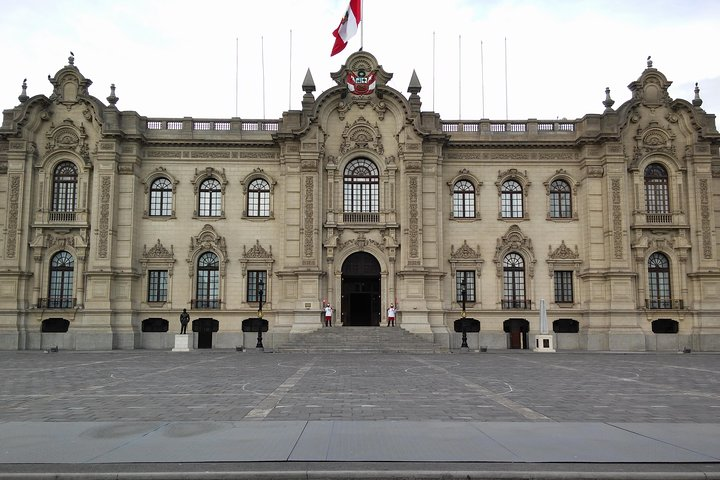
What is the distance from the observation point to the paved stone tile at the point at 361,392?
1254 centimetres

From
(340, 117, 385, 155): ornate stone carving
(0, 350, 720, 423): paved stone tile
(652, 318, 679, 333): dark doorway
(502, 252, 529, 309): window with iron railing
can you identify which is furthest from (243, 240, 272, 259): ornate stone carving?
(652, 318, 679, 333): dark doorway

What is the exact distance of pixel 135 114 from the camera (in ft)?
140

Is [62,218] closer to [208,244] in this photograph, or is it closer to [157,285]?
[157,285]

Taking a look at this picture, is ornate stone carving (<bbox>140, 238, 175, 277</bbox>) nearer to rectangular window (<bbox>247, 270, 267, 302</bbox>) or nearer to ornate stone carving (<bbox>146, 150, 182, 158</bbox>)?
rectangular window (<bbox>247, 270, 267, 302</bbox>)

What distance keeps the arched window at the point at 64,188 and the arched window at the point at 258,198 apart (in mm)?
10683

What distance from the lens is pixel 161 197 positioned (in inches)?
1703

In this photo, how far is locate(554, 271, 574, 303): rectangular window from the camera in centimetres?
4262

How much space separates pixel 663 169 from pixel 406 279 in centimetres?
1780

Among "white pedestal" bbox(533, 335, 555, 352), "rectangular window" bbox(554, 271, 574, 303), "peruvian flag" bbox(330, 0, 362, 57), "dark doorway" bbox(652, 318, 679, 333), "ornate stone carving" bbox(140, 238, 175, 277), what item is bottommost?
"white pedestal" bbox(533, 335, 555, 352)

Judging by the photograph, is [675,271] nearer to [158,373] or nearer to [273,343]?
[273,343]

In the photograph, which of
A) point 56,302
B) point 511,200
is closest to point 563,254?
point 511,200

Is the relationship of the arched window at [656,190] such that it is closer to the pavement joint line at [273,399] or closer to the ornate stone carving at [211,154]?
the ornate stone carving at [211,154]

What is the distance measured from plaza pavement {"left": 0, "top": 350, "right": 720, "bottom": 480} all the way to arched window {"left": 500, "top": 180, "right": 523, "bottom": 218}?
23009mm

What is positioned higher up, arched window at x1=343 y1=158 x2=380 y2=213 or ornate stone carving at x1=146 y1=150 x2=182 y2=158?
ornate stone carving at x1=146 y1=150 x2=182 y2=158
